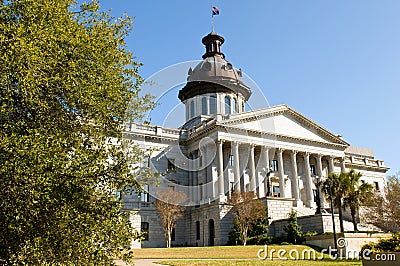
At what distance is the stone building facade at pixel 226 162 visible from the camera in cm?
4209

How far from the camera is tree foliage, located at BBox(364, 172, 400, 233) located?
36731 mm

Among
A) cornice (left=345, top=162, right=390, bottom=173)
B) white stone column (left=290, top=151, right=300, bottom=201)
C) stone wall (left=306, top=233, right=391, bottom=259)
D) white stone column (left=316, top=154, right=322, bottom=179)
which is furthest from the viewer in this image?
cornice (left=345, top=162, right=390, bottom=173)

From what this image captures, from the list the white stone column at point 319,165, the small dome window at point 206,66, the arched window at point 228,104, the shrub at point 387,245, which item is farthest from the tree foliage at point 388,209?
the small dome window at point 206,66

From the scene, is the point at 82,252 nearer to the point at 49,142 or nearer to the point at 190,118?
the point at 49,142

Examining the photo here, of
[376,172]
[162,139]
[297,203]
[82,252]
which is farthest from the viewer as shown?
[376,172]

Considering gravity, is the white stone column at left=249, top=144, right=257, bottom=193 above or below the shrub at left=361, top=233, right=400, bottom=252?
above

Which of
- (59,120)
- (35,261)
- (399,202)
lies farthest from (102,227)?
(399,202)

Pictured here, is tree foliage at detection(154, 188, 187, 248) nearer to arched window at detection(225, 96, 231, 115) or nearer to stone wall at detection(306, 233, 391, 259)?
stone wall at detection(306, 233, 391, 259)

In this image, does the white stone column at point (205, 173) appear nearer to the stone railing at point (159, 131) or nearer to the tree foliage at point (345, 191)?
the stone railing at point (159, 131)

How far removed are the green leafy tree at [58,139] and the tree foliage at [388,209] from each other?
109 feet

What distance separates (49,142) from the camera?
30.8 ft

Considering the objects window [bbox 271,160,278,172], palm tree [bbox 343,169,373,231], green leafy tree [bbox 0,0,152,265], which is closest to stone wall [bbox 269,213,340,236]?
palm tree [bbox 343,169,373,231]

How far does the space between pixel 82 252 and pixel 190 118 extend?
46572mm

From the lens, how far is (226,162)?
45125 millimetres
